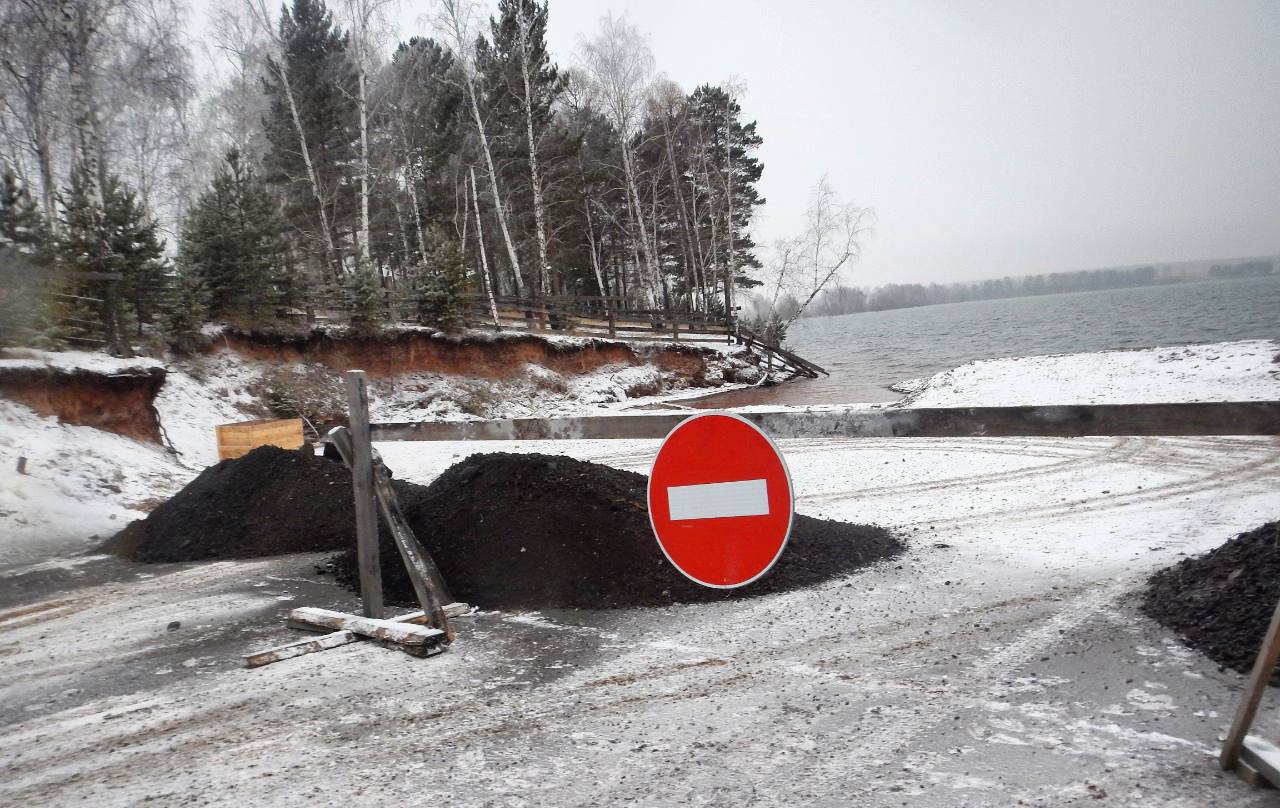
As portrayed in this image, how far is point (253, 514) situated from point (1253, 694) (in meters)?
7.64

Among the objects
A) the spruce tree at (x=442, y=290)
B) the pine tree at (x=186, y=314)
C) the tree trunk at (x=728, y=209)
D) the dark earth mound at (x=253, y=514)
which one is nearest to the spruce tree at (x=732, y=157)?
the tree trunk at (x=728, y=209)

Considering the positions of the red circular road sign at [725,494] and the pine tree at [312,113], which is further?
the pine tree at [312,113]

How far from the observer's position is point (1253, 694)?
2.43 metres

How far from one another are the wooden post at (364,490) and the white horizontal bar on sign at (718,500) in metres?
1.82

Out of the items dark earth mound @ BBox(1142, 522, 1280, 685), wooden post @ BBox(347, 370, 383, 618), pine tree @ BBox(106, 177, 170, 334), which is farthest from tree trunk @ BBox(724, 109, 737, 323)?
dark earth mound @ BBox(1142, 522, 1280, 685)

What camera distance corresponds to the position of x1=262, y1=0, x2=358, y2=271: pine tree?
29.1 meters

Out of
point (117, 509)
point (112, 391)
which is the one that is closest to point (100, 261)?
point (112, 391)

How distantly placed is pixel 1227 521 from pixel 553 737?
582 cm

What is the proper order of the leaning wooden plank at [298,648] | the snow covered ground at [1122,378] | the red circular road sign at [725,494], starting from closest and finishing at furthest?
1. the leaning wooden plank at [298,648]
2. the red circular road sign at [725,494]
3. the snow covered ground at [1122,378]

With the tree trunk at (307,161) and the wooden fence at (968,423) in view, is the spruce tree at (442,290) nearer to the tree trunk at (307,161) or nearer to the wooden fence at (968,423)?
the tree trunk at (307,161)

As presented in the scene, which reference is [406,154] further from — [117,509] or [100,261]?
[117,509]

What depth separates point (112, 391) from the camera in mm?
12305

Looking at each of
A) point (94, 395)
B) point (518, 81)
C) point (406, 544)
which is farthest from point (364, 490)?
point (518, 81)

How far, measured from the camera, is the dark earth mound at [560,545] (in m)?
4.95
